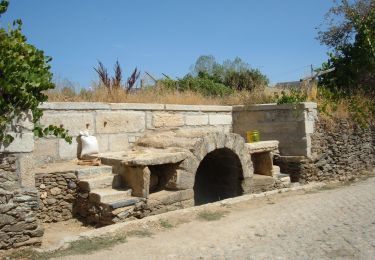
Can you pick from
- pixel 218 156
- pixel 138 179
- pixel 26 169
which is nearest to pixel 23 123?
pixel 26 169

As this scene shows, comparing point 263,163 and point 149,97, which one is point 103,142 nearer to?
point 149,97

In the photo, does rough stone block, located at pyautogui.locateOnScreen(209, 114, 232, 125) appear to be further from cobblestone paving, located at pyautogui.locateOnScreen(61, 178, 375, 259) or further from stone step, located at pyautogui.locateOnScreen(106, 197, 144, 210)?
stone step, located at pyautogui.locateOnScreen(106, 197, 144, 210)

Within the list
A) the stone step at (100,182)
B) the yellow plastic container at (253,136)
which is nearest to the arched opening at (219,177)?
the yellow plastic container at (253,136)

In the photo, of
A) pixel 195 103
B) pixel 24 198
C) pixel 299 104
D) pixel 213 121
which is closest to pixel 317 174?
pixel 299 104

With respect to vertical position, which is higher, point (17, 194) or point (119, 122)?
point (119, 122)

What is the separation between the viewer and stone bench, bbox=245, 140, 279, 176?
877 centimetres

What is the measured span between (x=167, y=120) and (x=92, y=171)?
9.31 ft

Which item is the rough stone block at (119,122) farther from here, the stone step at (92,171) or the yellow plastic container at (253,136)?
the yellow plastic container at (253,136)

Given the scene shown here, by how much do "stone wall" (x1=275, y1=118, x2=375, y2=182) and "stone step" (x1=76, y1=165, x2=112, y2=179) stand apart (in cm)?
484

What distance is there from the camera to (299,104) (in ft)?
31.3

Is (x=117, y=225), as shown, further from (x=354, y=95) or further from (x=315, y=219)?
(x=354, y=95)

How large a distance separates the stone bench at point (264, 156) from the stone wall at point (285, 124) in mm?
660

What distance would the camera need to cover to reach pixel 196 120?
31.7 ft

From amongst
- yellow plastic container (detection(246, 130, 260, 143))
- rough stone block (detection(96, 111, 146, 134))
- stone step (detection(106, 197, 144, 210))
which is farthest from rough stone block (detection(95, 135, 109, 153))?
yellow plastic container (detection(246, 130, 260, 143))
